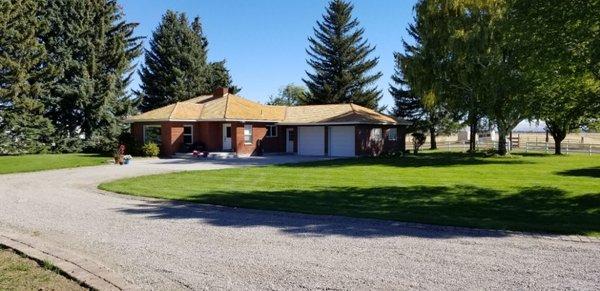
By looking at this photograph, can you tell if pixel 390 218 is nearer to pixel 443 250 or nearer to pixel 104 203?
pixel 443 250

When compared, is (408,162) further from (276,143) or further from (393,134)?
(276,143)

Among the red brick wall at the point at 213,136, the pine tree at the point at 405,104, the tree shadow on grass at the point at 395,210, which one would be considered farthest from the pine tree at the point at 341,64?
the tree shadow on grass at the point at 395,210

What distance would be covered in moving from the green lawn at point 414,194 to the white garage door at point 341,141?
42.0 ft

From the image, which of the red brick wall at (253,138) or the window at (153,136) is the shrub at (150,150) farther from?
the red brick wall at (253,138)

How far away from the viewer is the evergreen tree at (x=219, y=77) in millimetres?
56125

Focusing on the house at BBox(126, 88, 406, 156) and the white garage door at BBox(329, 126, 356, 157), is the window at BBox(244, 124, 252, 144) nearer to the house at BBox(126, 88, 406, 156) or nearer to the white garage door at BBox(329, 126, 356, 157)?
the house at BBox(126, 88, 406, 156)

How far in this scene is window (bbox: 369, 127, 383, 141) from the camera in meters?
33.8

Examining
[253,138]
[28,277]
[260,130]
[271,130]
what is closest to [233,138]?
[253,138]

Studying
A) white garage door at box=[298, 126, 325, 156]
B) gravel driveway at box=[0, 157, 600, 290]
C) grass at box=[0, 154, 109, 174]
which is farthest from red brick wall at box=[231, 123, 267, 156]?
gravel driveway at box=[0, 157, 600, 290]

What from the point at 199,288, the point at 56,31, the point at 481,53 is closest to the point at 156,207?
the point at 199,288

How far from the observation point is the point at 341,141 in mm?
33625

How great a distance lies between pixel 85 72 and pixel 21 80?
15.8ft

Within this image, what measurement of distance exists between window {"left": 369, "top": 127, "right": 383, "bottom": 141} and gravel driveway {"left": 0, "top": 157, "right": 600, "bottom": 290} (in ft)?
78.4

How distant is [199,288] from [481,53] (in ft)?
85.5
